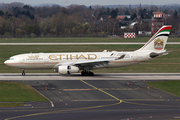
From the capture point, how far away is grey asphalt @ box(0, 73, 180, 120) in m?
23.3

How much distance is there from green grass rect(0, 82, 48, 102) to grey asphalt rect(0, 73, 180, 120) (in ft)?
3.68

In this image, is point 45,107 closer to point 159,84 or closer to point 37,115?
point 37,115

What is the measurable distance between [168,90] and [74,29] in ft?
521

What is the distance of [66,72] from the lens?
145ft

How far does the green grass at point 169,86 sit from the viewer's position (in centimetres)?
3408

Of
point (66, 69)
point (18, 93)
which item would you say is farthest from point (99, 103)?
point (66, 69)

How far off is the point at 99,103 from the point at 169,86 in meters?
13.3

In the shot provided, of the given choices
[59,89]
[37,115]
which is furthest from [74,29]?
[37,115]

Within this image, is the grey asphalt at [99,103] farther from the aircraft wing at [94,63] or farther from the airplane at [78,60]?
the airplane at [78,60]

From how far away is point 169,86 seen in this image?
3731 centimetres

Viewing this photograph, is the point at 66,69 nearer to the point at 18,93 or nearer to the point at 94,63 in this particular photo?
the point at 94,63

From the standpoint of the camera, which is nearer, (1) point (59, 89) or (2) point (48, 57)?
(1) point (59, 89)

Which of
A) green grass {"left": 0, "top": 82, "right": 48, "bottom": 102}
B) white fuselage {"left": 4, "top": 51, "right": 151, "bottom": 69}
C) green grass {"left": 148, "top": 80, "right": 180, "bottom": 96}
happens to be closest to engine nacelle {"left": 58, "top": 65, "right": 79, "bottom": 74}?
white fuselage {"left": 4, "top": 51, "right": 151, "bottom": 69}

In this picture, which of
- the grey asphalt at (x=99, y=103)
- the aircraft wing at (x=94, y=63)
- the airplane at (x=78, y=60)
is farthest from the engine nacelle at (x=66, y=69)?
the grey asphalt at (x=99, y=103)
